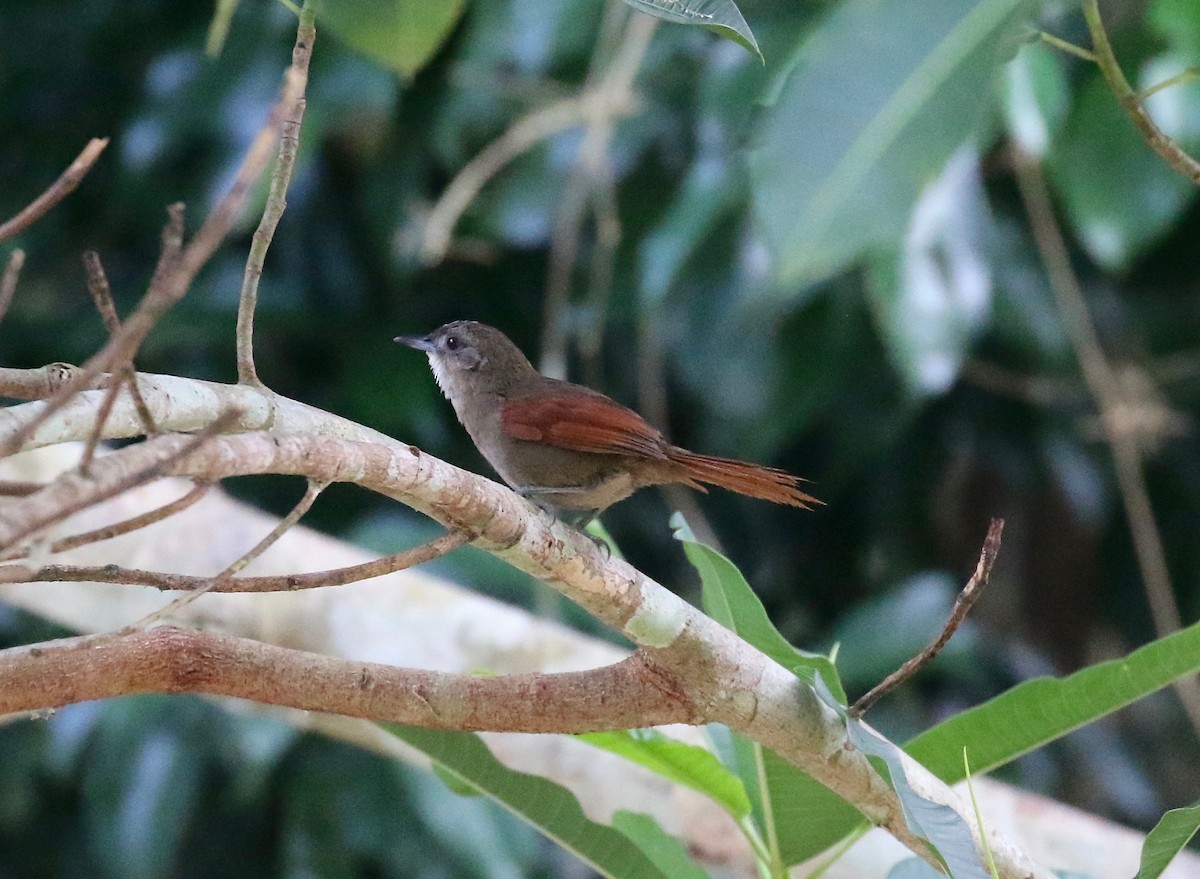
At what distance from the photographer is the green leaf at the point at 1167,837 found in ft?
5.48

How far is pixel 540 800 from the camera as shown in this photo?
2.07m

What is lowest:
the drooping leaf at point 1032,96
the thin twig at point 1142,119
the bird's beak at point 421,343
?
the bird's beak at point 421,343

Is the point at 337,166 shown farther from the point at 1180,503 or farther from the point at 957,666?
the point at 1180,503

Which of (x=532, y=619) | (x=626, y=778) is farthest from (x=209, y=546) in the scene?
(x=626, y=778)

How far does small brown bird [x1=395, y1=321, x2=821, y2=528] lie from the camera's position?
2578mm

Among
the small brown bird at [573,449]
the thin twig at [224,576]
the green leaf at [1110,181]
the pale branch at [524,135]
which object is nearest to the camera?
the thin twig at [224,576]

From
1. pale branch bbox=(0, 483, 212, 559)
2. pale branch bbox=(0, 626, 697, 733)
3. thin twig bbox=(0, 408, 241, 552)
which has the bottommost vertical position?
pale branch bbox=(0, 626, 697, 733)

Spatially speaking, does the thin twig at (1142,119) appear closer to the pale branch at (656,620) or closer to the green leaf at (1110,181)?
the pale branch at (656,620)

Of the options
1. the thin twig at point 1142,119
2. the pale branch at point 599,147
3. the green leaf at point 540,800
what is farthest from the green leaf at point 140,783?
the thin twig at point 1142,119

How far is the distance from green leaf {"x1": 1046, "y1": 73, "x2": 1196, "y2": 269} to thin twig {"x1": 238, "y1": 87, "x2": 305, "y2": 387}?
2.84m

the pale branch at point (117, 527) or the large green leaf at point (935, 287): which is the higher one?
the pale branch at point (117, 527)

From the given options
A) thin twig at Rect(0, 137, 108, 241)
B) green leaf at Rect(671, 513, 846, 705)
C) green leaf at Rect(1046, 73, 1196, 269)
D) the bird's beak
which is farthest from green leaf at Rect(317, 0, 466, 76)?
green leaf at Rect(1046, 73, 1196, 269)

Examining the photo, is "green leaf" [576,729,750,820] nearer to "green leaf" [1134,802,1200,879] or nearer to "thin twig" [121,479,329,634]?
"green leaf" [1134,802,1200,879]

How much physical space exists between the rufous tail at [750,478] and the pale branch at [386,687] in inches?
21.9
